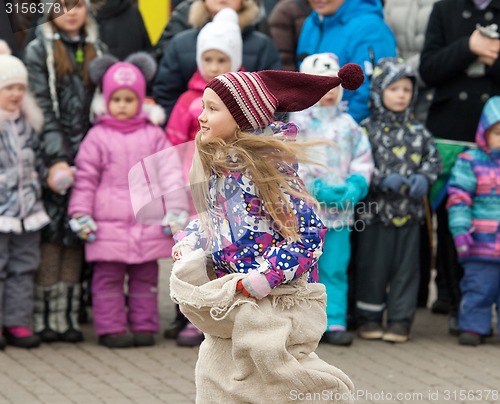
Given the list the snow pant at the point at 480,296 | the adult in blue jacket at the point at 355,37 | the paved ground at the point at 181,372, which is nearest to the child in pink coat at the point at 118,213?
the paved ground at the point at 181,372

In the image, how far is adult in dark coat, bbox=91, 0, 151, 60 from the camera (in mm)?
9047

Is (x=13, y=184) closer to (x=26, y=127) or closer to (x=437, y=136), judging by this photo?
(x=26, y=127)

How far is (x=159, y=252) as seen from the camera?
795 cm

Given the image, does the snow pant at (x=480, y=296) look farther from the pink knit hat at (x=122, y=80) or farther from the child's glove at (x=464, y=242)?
the pink knit hat at (x=122, y=80)

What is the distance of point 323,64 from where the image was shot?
26.0 feet

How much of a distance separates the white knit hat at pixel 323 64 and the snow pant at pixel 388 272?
39.2 inches

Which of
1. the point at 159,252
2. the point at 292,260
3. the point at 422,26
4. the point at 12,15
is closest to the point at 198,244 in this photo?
the point at 292,260

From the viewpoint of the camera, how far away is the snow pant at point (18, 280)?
7867 mm

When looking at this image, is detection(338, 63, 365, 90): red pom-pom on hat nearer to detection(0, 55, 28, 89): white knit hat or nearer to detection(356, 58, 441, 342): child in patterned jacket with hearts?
detection(356, 58, 441, 342): child in patterned jacket with hearts

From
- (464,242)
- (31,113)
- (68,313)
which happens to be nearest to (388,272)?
(464,242)

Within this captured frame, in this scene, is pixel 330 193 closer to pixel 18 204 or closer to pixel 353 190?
pixel 353 190

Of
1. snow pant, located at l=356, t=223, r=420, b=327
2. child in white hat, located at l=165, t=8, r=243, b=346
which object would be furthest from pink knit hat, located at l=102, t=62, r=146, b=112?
snow pant, located at l=356, t=223, r=420, b=327

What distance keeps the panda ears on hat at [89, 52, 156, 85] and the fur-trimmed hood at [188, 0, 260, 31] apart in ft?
1.63

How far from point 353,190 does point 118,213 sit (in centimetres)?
152
